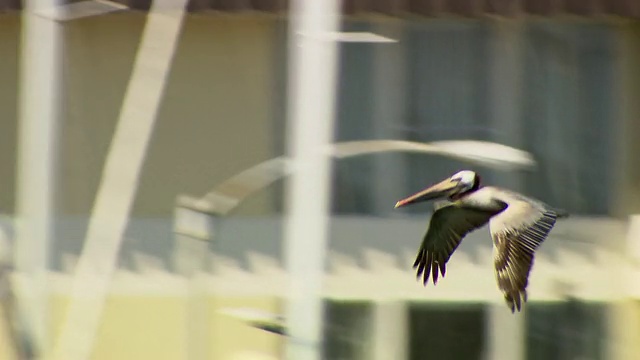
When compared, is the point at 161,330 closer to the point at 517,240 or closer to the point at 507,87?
the point at 507,87

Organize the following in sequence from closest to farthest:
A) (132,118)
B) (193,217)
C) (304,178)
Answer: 1. (304,178)
2. (132,118)
3. (193,217)

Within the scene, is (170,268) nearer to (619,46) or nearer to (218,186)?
(218,186)

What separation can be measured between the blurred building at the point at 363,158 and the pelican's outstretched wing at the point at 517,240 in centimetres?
333

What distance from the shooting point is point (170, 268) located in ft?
31.6

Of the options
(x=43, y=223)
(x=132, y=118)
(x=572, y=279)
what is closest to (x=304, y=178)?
(x=132, y=118)

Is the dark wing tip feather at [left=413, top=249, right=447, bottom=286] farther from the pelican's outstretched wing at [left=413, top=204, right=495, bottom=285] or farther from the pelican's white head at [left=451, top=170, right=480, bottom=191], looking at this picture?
the pelican's white head at [left=451, top=170, right=480, bottom=191]

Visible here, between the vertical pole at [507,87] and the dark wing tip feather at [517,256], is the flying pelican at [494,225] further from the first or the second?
the vertical pole at [507,87]

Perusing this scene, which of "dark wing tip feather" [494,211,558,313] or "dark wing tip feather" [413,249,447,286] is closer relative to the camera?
"dark wing tip feather" [494,211,558,313]

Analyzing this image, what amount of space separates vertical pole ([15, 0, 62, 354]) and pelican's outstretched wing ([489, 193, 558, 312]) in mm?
3152

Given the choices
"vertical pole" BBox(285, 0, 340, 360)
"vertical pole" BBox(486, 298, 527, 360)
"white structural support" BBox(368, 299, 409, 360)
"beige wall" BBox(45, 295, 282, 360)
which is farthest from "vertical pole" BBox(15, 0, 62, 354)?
"vertical pole" BBox(486, 298, 527, 360)

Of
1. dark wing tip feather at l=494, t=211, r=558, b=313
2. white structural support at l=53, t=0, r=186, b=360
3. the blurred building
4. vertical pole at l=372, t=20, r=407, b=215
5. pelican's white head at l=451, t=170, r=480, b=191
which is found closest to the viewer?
dark wing tip feather at l=494, t=211, r=558, b=313

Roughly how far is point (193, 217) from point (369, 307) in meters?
1.09

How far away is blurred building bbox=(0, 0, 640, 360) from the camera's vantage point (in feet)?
31.6

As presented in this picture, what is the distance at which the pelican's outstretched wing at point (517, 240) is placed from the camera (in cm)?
606
